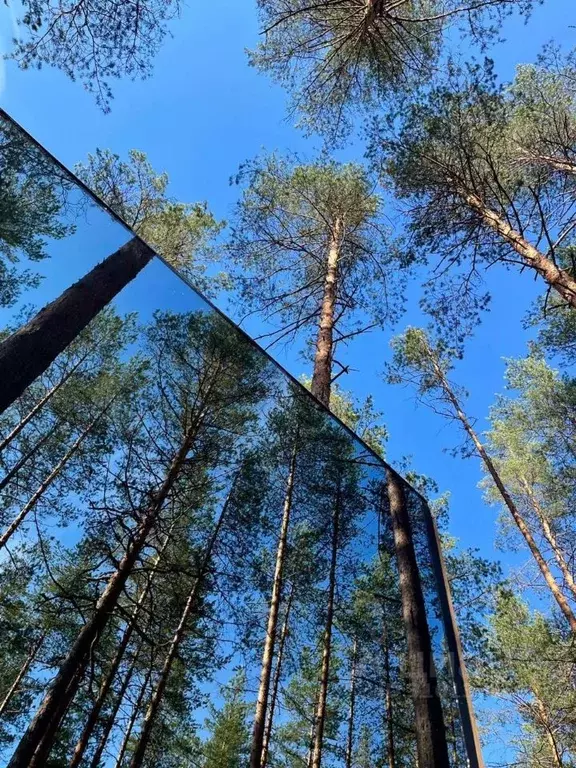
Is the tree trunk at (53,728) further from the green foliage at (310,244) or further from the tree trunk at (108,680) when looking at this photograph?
the green foliage at (310,244)

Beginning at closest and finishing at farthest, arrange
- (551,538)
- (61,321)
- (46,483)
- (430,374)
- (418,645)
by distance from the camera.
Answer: (46,483) < (61,321) < (418,645) < (551,538) < (430,374)

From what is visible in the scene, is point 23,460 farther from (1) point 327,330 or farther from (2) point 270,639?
(1) point 327,330

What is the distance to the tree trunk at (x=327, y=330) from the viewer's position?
4402 millimetres

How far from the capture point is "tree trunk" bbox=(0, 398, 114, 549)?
0.59 metres

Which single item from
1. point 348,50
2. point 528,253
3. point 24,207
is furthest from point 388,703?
point 348,50

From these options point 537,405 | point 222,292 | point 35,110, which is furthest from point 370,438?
point 35,110

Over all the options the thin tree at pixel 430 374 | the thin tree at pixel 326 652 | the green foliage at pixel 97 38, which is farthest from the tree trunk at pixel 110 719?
the thin tree at pixel 430 374

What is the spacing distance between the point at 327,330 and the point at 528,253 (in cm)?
208

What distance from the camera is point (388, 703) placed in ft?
2.78

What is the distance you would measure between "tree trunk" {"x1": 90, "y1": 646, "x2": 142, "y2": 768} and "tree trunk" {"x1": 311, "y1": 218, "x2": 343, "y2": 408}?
132 inches

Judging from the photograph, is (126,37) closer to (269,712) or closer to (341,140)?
(341,140)

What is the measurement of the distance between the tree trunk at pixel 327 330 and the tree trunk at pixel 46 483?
3251 mm

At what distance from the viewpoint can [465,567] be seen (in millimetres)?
6082

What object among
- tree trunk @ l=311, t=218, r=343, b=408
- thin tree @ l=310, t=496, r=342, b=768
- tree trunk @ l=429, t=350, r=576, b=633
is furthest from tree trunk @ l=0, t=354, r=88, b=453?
tree trunk @ l=429, t=350, r=576, b=633
